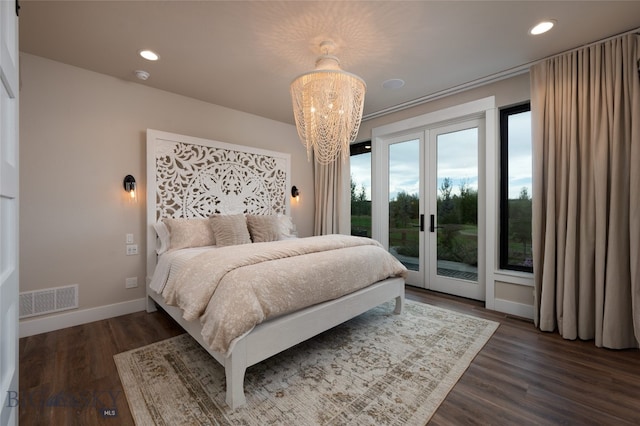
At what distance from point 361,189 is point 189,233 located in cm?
275

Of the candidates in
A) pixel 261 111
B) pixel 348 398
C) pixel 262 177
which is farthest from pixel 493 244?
pixel 261 111

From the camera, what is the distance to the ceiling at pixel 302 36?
2006mm

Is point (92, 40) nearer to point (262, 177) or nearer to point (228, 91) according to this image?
point (228, 91)

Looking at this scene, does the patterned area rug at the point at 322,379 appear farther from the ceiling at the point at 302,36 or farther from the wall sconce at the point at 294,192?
the ceiling at the point at 302,36

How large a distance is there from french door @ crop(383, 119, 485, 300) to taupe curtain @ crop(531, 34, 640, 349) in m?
0.76

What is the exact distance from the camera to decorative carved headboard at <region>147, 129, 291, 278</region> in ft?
10.4

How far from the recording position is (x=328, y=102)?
228cm

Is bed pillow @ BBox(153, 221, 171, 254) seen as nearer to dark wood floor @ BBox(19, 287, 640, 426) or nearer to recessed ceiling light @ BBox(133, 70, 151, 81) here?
dark wood floor @ BBox(19, 287, 640, 426)

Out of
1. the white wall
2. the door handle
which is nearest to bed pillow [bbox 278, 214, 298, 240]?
the white wall

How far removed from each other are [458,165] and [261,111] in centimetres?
287

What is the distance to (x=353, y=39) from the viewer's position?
2346 mm

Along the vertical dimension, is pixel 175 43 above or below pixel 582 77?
above

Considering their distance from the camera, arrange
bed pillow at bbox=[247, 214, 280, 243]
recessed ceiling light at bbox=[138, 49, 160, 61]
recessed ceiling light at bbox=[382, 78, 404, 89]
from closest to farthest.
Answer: recessed ceiling light at bbox=[138, 49, 160, 61] < recessed ceiling light at bbox=[382, 78, 404, 89] < bed pillow at bbox=[247, 214, 280, 243]

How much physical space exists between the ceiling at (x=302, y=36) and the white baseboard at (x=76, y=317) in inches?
97.7
